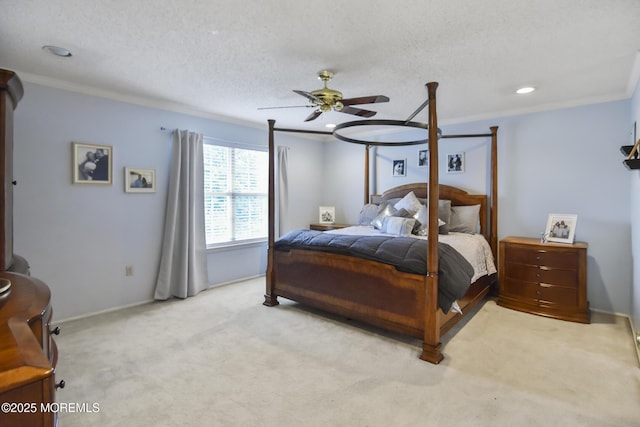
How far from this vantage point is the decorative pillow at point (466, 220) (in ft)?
13.8

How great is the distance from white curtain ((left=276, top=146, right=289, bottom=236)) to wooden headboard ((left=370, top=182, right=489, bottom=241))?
1.47 meters

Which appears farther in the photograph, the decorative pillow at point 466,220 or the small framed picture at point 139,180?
the decorative pillow at point 466,220

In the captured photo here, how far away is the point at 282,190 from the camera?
17.4 ft

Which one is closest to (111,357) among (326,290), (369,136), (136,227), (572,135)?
(136,227)

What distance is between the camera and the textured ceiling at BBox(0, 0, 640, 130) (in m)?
1.95

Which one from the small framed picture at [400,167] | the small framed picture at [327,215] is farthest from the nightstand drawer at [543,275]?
the small framed picture at [327,215]

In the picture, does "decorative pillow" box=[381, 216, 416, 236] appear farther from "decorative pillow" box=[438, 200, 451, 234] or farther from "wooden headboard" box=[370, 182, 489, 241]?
"wooden headboard" box=[370, 182, 489, 241]

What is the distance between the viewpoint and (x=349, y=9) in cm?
193

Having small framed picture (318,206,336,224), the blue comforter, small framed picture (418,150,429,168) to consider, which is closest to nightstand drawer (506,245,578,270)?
A: the blue comforter

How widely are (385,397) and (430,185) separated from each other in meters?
1.56

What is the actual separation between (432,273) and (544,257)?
174cm

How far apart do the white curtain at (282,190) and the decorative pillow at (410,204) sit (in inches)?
69.3

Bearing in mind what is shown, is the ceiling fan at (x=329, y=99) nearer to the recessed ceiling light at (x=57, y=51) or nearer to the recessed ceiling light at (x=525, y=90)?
the recessed ceiling light at (x=525, y=90)

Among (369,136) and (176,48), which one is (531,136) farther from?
(176,48)
